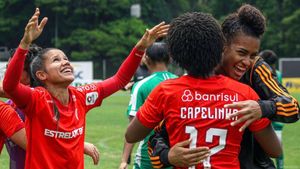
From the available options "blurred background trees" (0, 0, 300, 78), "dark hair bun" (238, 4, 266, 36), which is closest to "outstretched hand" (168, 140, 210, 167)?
"dark hair bun" (238, 4, 266, 36)

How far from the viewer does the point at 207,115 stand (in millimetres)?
3770

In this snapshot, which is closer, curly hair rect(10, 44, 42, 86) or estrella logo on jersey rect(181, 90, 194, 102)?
estrella logo on jersey rect(181, 90, 194, 102)

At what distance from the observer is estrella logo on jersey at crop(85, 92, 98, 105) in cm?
540

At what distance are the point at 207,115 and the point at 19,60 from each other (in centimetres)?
154

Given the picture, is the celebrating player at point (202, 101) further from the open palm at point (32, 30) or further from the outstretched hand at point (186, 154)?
the open palm at point (32, 30)

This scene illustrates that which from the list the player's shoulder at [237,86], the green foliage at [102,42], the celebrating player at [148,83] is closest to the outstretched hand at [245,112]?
the player's shoulder at [237,86]

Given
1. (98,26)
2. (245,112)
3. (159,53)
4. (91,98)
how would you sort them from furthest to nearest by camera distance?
(98,26)
(159,53)
(91,98)
(245,112)

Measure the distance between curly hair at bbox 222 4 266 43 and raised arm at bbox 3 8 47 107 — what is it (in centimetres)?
126

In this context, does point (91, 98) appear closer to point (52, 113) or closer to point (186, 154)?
point (52, 113)

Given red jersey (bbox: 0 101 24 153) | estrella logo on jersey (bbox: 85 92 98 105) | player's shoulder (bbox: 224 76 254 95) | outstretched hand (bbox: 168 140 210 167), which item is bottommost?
red jersey (bbox: 0 101 24 153)

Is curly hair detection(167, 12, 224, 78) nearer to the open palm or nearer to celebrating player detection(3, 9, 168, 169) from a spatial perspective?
the open palm

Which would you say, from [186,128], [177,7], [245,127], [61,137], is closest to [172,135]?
[186,128]

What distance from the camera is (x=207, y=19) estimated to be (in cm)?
391

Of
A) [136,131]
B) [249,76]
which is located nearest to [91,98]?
[136,131]
